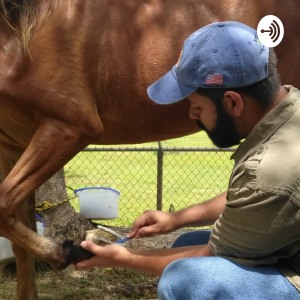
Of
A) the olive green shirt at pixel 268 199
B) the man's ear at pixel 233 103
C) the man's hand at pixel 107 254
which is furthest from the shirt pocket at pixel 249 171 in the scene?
the man's hand at pixel 107 254

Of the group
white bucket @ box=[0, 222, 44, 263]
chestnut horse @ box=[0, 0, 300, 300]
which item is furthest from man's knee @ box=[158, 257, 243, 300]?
white bucket @ box=[0, 222, 44, 263]

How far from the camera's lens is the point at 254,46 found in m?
2.32

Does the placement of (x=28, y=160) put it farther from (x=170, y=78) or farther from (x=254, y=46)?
(x=254, y=46)

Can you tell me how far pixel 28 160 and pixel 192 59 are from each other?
138cm

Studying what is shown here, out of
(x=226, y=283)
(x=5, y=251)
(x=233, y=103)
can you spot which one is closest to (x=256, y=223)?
(x=226, y=283)

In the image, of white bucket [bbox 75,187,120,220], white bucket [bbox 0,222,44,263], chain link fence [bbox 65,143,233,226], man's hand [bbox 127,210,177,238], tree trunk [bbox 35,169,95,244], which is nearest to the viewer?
man's hand [bbox 127,210,177,238]

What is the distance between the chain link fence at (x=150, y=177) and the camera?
7.78 metres

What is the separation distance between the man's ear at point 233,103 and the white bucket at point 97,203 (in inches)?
114

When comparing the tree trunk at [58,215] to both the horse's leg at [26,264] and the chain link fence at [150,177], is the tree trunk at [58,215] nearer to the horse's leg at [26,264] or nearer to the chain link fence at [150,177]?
the horse's leg at [26,264]

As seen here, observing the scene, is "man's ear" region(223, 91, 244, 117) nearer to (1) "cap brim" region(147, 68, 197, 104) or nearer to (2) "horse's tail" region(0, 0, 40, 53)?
(1) "cap brim" region(147, 68, 197, 104)

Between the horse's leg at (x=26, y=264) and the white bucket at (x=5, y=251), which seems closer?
the horse's leg at (x=26, y=264)

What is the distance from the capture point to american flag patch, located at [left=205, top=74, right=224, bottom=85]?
2.28 meters

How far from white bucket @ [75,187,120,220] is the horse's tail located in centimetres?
187

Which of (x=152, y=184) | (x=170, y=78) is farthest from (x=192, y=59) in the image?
(x=152, y=184)
